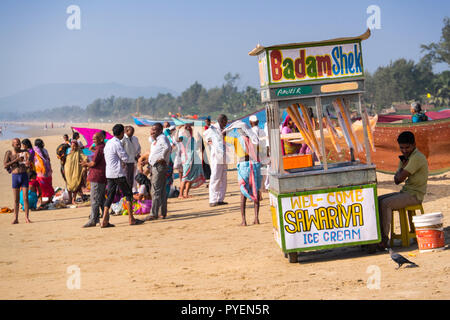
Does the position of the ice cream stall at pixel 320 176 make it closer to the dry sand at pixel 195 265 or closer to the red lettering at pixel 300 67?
the red lettering at pixel 300 67

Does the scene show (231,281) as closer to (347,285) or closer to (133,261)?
(347,285)

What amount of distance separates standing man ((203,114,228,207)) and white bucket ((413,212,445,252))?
443cm

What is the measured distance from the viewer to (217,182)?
518 inches

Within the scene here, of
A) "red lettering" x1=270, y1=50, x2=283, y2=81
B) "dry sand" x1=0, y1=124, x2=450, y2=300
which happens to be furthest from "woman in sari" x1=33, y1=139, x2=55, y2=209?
"red lettering" x1=270, y1=50, x2=283, y2=81

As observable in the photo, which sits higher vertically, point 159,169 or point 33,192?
point 159,169

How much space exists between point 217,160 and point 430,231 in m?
6.22

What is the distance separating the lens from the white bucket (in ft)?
22.4

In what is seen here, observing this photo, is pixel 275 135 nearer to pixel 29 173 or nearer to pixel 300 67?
pixel 300 67

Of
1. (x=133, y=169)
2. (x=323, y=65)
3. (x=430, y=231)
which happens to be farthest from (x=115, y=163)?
(x=430, y=231)

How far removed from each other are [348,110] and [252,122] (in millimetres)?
3442

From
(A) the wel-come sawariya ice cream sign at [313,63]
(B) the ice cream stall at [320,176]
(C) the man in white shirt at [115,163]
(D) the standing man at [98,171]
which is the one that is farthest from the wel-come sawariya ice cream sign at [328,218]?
(D) the standing man at [98,171]

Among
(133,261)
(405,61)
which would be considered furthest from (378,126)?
(405,61)
